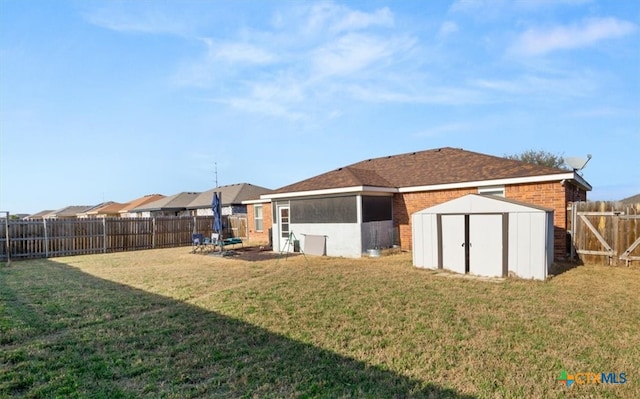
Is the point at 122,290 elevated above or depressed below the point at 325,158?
below

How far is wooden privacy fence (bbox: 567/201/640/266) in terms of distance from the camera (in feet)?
32.7

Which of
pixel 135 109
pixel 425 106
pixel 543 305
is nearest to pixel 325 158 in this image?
pixel 425 106

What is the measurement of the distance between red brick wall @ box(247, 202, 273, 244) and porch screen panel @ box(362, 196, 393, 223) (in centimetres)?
790

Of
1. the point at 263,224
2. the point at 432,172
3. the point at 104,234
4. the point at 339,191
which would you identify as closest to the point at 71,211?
the point at 104,234

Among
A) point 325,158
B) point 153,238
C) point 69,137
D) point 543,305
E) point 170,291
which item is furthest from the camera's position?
point 325,158

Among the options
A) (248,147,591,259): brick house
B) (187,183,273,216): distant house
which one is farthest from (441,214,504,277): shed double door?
(187,183,273,216): distant house

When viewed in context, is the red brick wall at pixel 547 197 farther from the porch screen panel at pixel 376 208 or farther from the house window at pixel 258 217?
the house window at pixel 258 217

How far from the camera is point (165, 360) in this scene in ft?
13.6

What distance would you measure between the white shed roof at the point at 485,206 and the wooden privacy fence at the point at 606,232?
2789 millimetres

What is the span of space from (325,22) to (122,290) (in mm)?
9891

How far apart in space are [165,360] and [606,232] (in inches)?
490

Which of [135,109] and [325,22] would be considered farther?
[135,109]

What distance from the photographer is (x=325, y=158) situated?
2794 cm

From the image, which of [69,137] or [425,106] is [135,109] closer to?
[69,137]
